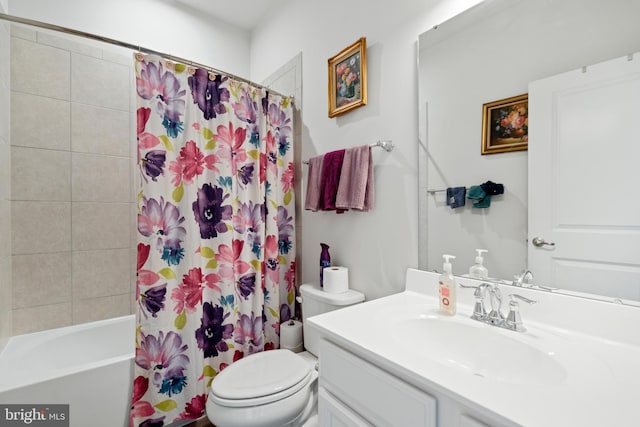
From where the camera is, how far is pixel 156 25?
2023 millimetres

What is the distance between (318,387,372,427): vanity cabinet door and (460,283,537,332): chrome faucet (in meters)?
0.48

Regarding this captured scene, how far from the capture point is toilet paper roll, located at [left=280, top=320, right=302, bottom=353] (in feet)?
5.54

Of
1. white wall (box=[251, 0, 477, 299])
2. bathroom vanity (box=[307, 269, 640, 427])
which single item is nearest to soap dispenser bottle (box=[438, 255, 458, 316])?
bathroom vanity (box=[307, 269, 640, 427])

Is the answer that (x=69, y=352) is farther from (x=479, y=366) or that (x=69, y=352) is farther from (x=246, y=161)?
(x=479, y=366)

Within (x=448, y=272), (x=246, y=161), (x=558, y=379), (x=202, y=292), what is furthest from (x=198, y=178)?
(x=558, y=379)

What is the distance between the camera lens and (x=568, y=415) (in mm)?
463

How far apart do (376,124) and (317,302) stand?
0.95 meters

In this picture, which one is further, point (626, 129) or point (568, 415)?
point (626, 129)

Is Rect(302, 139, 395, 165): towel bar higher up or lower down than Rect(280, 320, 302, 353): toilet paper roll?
higher up

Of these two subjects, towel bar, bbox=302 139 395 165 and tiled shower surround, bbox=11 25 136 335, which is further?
tiled shower surround, bbox=11 25 136 335

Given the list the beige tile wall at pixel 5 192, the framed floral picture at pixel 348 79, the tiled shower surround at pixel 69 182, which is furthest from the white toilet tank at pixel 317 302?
the beige tile wall at pixel 5 192

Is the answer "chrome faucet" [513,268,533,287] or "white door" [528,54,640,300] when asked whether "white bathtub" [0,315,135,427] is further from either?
"white door" [528,54,640,300]

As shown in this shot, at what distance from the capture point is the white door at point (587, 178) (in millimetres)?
725

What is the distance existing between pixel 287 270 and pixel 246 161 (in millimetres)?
772
